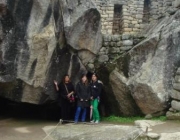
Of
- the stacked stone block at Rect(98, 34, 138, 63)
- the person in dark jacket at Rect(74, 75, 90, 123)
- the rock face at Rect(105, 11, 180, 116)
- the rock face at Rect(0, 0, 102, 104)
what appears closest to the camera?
the rock face at Rect(0, 0, 102, 104)

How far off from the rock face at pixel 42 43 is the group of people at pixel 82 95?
0.36 meters

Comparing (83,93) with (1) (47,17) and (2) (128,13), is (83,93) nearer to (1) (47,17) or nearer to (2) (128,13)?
(1) (47,17)

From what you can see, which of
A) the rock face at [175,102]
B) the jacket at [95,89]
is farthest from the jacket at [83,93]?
the rock face at [175,102]

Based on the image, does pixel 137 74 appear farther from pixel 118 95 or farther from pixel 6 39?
pixel 6 39

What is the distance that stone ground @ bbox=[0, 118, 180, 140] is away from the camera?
22.4 feet

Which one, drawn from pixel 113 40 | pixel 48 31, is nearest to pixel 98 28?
pixel 113 40

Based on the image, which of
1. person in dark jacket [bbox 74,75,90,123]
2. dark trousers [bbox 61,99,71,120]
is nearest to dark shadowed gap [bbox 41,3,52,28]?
person in dark jacket [bbox 74,75,90,123]

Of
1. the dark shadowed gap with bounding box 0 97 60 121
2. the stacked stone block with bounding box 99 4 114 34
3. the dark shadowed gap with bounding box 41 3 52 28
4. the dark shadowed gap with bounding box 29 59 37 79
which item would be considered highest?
the stacked stone block with bounding box 99 4 114 34

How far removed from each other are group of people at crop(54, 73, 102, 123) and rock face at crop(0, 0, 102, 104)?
1.17 feet

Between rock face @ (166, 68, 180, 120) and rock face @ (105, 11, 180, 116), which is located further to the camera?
rock face @ (105, 11, 180, 116)

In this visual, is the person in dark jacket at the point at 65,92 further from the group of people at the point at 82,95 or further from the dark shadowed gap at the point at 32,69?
the dark shadowed gap at the point at 32,69

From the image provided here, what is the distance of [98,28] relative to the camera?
962 cm

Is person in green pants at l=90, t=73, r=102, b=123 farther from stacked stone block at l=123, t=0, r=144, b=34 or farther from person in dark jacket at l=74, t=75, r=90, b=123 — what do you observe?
stacked stone block at l=123, t=0, r=144, b=34

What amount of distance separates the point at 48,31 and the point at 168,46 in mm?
3294
